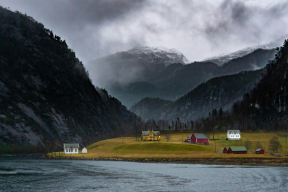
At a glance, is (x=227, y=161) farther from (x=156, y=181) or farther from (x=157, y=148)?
(x=156, y=181)

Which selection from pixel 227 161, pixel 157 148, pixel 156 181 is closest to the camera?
pixel 156 181

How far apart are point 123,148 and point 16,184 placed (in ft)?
356

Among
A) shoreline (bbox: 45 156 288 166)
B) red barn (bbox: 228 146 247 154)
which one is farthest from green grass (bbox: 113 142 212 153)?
shoreline (bbox: 45 156 288 166)

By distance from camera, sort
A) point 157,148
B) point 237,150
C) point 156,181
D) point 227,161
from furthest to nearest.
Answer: point 157,148 → point 237,150 → point 227,161 → point 156,181

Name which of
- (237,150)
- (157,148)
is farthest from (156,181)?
(157,148)

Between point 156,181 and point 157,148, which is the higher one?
point 157,148

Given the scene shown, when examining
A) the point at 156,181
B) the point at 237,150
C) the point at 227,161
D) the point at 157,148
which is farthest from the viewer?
the point at 157,148

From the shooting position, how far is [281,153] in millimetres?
157250

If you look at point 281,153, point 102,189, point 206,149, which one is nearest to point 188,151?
point 206,149

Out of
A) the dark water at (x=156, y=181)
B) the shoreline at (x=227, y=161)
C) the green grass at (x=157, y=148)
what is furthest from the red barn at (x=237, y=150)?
the dark water at (x=156, y=181)

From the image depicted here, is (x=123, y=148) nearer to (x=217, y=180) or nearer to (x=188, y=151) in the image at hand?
(x=188, y=151)

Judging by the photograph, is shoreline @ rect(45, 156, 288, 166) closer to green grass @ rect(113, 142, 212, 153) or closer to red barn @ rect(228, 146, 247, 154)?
red barn @ rect(228, 146, 247, 154)

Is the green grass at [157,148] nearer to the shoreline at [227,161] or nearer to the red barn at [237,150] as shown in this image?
the red barn at [237,150]

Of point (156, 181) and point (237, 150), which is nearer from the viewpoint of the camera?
point (156, 181)
